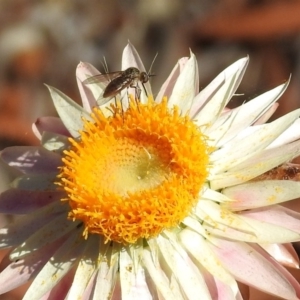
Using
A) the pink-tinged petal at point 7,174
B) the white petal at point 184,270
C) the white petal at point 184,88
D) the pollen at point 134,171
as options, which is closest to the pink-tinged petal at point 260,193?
the pollen at point 134,171

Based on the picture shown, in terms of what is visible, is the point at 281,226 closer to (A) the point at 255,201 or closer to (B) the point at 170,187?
(A) the point at 255,201

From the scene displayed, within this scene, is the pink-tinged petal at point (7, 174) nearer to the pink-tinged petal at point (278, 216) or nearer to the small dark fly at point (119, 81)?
the small dark fly at point (119, 81)

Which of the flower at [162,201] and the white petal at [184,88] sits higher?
the white petal at [184,88]

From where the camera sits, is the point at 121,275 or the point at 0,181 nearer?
the point at 121,275

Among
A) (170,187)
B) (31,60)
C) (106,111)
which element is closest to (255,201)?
(170,187)

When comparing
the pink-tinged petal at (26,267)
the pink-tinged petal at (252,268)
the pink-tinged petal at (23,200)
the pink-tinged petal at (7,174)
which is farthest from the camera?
the pink-tinged petal at (7,174)

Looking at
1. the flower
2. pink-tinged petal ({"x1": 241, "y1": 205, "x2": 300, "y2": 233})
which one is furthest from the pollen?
pink-tinged petal ({"x1": 241, "y1": 205, "x2": 300, "y2": 233})

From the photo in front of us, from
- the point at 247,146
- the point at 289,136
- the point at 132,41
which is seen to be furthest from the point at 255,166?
the point at 132,41

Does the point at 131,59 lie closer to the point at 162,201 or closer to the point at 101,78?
the point at 101,78

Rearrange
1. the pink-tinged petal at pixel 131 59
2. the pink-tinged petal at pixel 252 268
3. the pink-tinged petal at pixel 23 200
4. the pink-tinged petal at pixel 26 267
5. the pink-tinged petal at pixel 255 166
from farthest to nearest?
the pink-tinged petal at pixel 131 59 → the pink-tinged petal at pixel 23 200 → the pink-tinged petal at pixel 26 267 → the pink-tinged petal at pixel 255 166 → the pink-tinged petal at pixel 252 268
